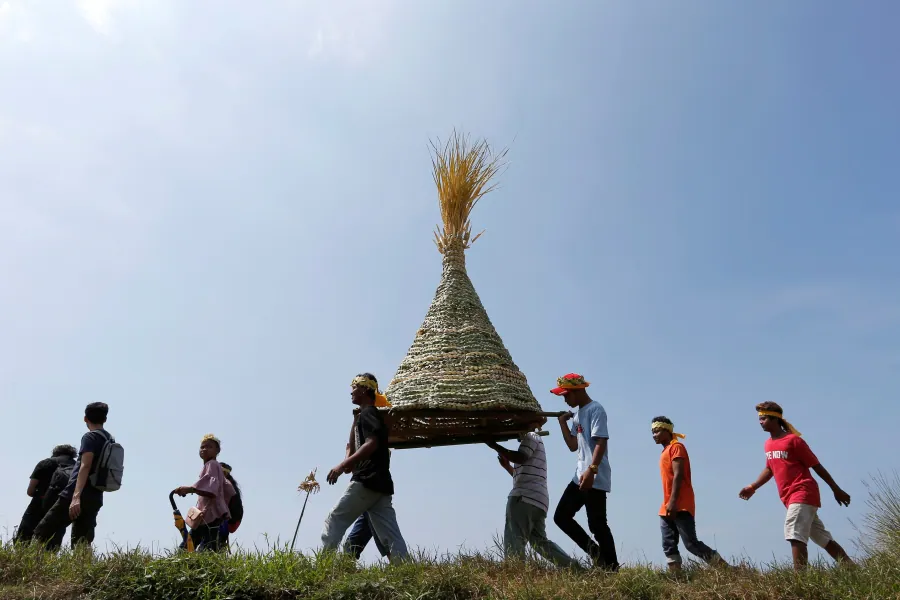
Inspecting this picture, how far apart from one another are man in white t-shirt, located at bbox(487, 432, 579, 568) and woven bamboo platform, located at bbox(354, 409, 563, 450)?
29 cm

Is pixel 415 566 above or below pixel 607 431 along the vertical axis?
below

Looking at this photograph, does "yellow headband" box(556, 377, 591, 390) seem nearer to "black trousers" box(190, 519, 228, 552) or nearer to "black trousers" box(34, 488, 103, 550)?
"black trousers" box(190, 519, 228, 552)

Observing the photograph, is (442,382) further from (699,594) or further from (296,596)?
(699,594)

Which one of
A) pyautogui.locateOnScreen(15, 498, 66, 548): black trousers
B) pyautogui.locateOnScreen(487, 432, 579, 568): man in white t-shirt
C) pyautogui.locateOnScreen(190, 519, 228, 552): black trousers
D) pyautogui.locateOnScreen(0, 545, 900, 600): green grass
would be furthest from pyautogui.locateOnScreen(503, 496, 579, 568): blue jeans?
pyautogui.locateOnScreen(15, 498, 66, 548): black trousers

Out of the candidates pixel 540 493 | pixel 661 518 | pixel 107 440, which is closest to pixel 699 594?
pixel 661 518

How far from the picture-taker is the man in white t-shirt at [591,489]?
568 centimetres

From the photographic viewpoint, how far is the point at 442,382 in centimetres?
624

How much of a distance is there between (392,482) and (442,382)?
99cm

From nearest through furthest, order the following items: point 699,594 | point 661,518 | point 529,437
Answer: point 699,594 < point 661,518 < point 529,437

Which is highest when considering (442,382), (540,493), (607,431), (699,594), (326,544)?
(442,382)

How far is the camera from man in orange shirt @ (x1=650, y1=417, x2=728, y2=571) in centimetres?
587

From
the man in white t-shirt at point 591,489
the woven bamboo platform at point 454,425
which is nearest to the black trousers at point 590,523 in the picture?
the man in white t-shirt at point 591,489

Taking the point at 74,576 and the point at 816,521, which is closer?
the point at 74,576

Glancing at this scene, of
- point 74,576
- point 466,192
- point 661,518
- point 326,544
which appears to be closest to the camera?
point 74,576
